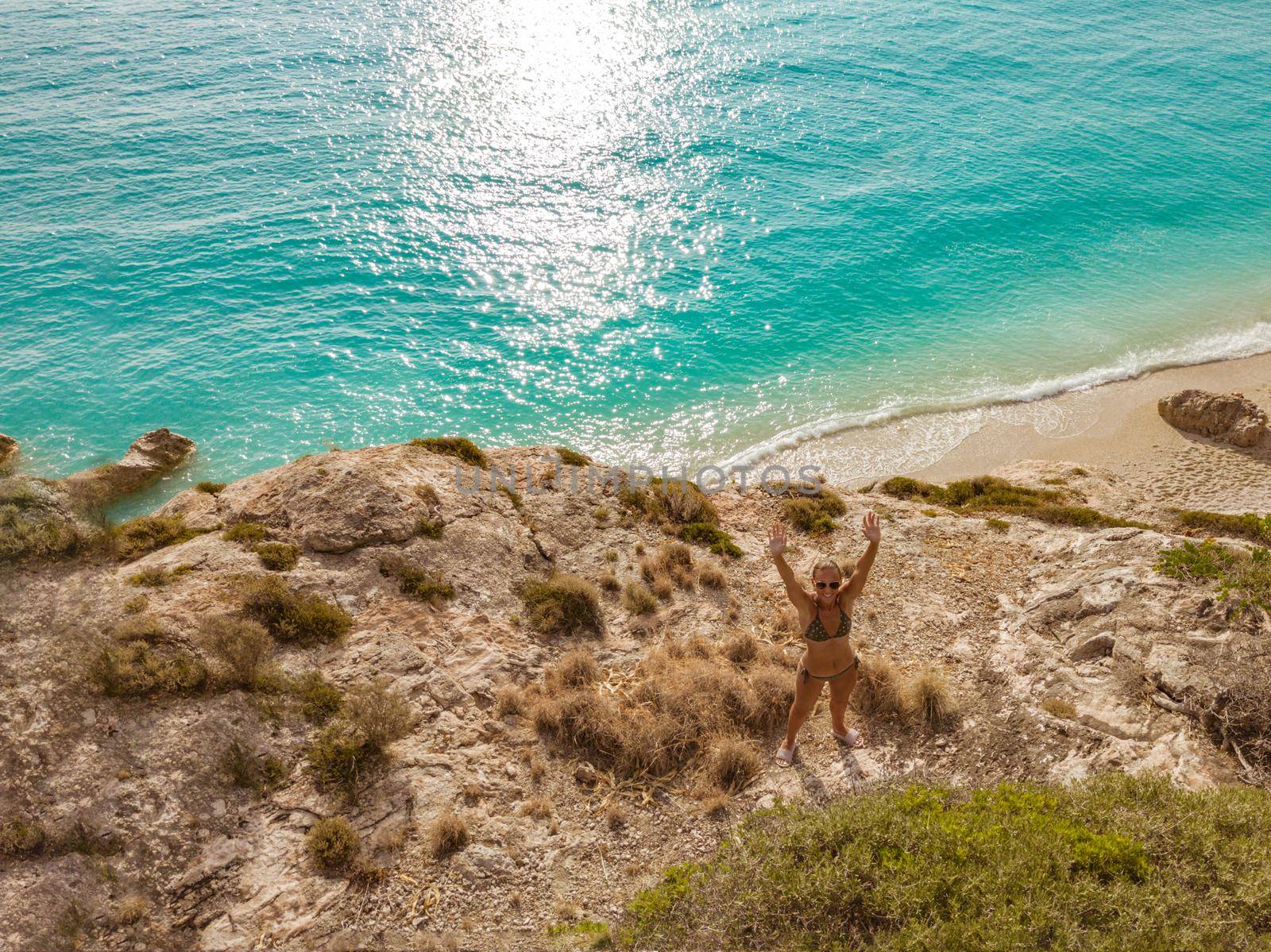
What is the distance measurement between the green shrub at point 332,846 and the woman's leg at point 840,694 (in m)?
6.10

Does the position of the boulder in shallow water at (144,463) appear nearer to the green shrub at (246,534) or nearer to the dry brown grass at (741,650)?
the green shrub at (246,534)

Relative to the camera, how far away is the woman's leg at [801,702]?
361 inches

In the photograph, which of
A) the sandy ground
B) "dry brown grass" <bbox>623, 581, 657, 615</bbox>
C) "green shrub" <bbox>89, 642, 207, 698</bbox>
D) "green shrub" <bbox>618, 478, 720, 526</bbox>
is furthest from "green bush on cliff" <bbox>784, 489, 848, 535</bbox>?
"green shrub" <bbox>89, 642, 207, 698</bbox>

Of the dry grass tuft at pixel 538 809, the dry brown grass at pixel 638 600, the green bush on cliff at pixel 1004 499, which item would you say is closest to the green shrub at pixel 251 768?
the dry grass tuft at pixel 538 809

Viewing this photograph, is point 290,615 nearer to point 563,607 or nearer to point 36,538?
point 36,538

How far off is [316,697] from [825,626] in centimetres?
679

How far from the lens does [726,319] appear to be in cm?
2941

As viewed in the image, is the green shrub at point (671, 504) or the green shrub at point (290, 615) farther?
the green shrub at point (671, 504)

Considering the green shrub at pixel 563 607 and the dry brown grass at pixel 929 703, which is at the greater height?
the green shrub at pixel 563 607

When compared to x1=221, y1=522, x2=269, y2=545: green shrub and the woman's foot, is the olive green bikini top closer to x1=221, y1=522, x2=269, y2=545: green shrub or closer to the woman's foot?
the woman's foot

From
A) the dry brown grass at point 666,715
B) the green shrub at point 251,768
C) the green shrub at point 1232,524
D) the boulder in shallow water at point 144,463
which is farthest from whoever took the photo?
the boulder in shallow water at point 144,463

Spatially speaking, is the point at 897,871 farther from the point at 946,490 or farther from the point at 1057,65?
the point at 1057,65

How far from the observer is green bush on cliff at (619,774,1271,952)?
617cm

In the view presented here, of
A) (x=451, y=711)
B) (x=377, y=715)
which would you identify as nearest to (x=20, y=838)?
(x=377, y=715)
